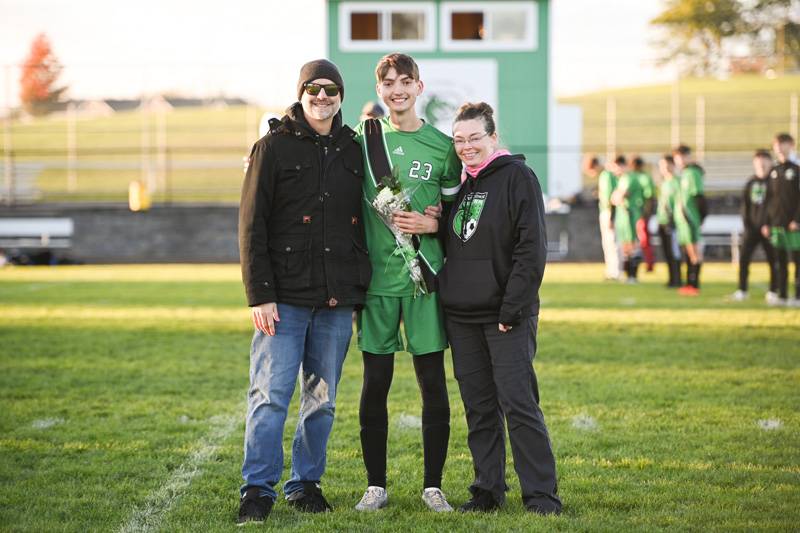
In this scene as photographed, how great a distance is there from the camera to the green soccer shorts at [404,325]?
178 inches

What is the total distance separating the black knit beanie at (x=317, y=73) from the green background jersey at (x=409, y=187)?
32cm

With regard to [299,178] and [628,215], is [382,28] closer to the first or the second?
[628,215]

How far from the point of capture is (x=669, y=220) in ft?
53.1

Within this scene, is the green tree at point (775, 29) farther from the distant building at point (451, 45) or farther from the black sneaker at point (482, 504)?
the black sneaker at point (482, 504)

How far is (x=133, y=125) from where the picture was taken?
169 ft

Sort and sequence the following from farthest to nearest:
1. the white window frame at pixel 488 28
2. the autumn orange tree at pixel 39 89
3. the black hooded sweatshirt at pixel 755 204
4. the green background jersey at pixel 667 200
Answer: the autumn orange tree at pixel 39 89
the white window frame at pixel 488 28
the green background jersey at pixel 667 200
the black hooded sweatshirt at pixel 755 204

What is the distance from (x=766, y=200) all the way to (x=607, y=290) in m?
3.20

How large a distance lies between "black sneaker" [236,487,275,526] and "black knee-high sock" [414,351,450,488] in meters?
0.77

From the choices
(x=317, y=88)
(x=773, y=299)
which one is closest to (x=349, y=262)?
(x=317, y=88)

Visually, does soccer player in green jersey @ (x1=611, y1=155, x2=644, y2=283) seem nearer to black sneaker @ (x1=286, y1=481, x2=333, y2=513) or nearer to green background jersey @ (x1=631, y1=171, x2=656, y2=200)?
green background jersey @ (x1=631, y1=171, x2=656, y2=200)

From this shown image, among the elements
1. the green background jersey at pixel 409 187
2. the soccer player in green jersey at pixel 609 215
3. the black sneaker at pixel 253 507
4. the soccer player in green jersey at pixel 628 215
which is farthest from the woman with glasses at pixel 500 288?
the soccer player in green jersey at pixel 609 215

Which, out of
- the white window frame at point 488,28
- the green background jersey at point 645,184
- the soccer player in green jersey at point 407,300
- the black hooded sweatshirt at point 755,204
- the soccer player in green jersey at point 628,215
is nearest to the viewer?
the soccer player in green jersey at point 407,300

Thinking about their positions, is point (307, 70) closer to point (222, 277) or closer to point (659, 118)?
point (222, 277)

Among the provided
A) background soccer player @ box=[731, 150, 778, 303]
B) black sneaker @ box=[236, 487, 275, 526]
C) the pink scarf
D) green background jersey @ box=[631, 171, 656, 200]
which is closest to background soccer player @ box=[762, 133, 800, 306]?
background soccer player @ box=[731, 150, 778, 303]
